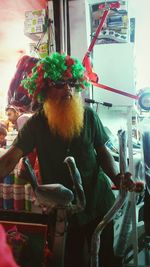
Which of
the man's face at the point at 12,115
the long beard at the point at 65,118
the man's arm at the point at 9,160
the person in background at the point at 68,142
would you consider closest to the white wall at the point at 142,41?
the man's face at the point at 12,115

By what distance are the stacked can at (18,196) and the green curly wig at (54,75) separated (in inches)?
30.4

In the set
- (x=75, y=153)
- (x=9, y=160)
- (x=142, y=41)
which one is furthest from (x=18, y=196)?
(x=142, y=41)

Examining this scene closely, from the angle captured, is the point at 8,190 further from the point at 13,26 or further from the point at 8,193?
the point at 13,26

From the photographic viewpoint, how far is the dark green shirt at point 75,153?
77.8 inches

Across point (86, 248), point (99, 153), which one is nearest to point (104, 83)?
point (99, 153)

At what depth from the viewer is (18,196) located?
2436mm

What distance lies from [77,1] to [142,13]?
1.01 m

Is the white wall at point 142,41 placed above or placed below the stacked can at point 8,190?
above

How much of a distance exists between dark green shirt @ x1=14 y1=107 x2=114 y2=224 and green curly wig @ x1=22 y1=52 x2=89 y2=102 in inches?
6.2

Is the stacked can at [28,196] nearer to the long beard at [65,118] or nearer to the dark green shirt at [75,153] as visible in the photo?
the dark green shirt at [75,153]

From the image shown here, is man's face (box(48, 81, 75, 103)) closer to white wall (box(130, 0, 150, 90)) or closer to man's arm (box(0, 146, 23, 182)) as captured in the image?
man's arm (box(0, 146, 23, 182))

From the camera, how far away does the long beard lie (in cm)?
196

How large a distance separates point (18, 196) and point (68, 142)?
75cm

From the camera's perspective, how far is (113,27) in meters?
2.45
